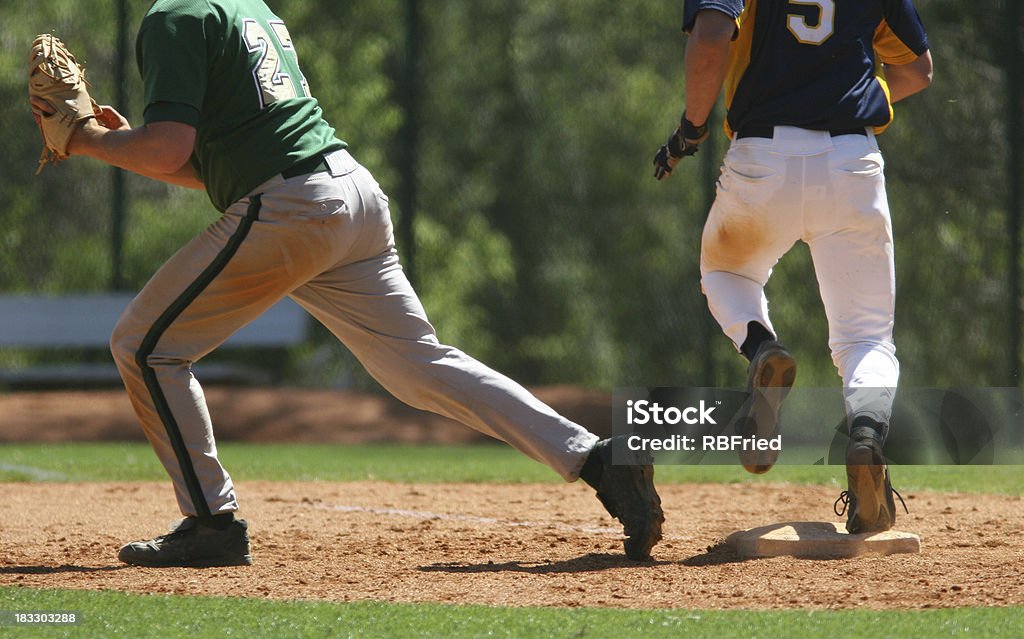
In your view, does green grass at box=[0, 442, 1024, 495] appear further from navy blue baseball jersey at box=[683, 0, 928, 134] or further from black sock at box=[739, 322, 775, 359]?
navy blue baseball jersey at box=[683, 0, 928, 134]

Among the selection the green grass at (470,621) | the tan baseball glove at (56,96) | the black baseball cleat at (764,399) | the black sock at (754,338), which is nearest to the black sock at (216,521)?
the green grass at (470,621)

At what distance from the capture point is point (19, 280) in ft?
42.6

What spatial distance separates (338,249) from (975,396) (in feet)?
25.9

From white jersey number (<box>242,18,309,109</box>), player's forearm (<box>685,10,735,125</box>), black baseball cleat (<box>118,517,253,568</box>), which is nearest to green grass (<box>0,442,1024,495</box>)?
black baseball cleat (<box>118,517,253,568</box>)

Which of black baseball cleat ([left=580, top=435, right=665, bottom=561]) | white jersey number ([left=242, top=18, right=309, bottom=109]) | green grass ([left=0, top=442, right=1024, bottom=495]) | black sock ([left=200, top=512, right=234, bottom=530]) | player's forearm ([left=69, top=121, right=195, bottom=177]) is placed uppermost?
white jersey number ([left=242, top=18, right=309, bottom=109])

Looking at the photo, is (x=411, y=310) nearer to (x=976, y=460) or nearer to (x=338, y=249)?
(x=338, y=249)

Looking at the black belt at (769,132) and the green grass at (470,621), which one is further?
the black belt at (769,132)

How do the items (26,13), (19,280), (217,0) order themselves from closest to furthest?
(217,0) → (19,280) → (26,13)

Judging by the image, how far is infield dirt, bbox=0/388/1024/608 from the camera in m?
3.71

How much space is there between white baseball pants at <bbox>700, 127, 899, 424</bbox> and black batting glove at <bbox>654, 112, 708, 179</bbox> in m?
0.14

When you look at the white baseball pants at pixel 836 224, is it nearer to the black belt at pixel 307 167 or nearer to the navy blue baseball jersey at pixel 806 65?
the navy blue baseball jersey at pixel 806 65

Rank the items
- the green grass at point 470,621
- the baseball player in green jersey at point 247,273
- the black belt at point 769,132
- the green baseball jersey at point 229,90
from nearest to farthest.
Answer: the green grass at point 470,621 < the green baseball jersey at point 229,90 < the baseball player in green jersey at point 247,273 < the black belt at point 769,132

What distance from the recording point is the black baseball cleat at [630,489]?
13.7 feet

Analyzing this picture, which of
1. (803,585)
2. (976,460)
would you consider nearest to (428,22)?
(976,460)
